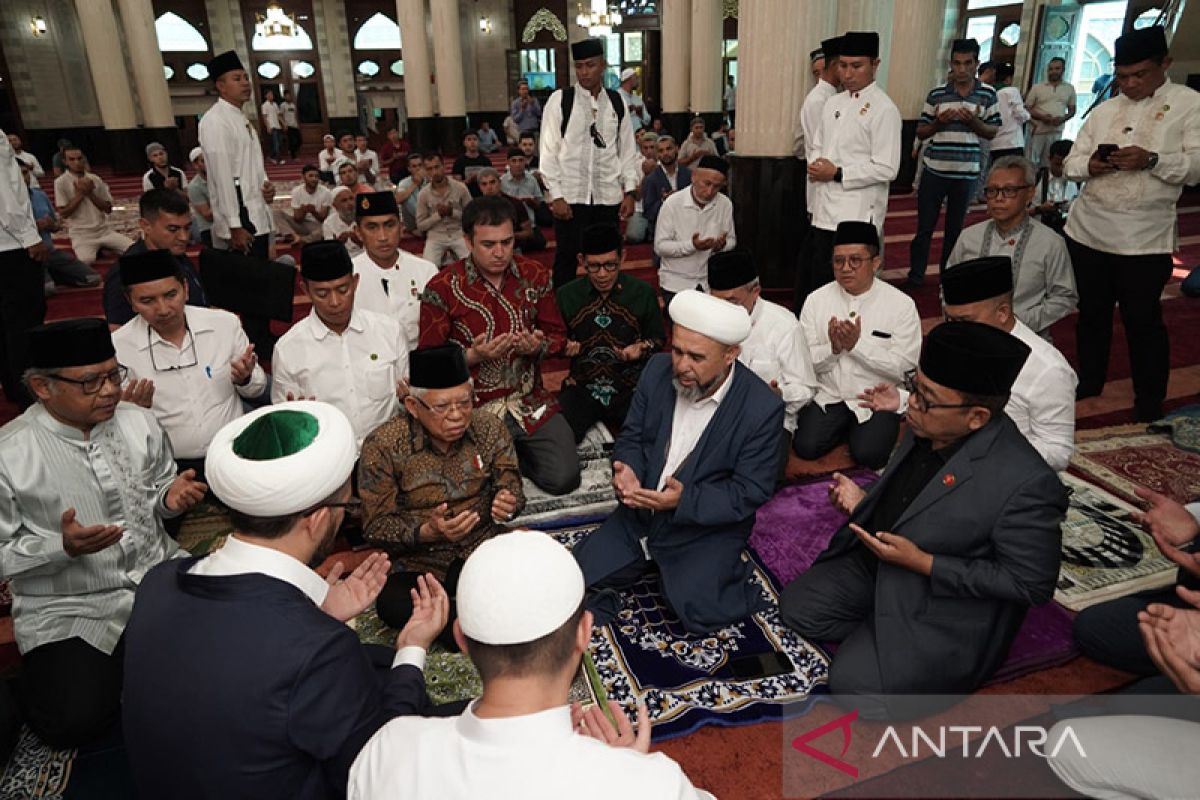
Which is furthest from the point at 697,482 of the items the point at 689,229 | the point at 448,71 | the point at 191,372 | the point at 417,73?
the point at 417,73

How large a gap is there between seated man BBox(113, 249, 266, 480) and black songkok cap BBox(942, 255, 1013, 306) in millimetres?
2935

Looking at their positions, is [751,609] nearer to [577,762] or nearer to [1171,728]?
[1171,728]

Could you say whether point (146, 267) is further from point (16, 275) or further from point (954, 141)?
point (954, 141)

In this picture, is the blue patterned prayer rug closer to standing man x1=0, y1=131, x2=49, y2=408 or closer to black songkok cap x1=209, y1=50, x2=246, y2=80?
standing man x1=0, y1=131, x2=49, y2=408

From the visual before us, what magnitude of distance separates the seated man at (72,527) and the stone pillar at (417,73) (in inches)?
577

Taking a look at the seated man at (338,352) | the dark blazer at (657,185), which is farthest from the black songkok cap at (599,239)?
the dark blazer at (657,185)

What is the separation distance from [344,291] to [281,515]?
187cm

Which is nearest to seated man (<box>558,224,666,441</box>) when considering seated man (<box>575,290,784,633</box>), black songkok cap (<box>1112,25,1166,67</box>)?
seated man (<box>575,290,784,633</box>)

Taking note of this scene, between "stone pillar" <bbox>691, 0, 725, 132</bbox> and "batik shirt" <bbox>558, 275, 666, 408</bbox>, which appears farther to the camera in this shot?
"stone pillar" <bbox>691, 0, 725, 132</bbox>

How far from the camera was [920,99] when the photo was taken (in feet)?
27.0

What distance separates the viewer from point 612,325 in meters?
3.94

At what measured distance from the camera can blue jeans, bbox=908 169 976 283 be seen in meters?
6.13

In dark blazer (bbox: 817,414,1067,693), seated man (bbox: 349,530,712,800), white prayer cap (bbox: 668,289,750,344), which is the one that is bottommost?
dark blazer (bbox: 817,414,1067,693)

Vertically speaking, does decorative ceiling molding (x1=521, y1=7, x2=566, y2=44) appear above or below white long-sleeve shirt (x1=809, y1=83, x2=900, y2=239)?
above
